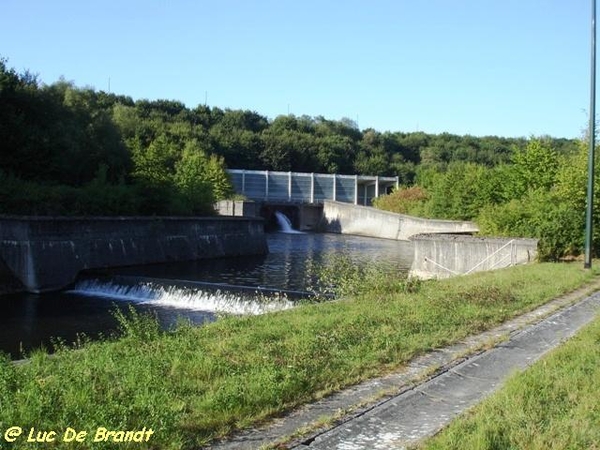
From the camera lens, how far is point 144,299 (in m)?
20.6

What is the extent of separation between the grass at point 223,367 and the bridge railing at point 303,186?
235 feet

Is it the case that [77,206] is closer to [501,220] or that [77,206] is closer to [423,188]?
[501,220]

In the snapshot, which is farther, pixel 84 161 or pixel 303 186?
pixel 303 186

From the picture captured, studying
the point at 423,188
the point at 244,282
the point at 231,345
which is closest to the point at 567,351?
the point at 231,345

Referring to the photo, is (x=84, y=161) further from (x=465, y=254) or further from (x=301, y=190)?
(x=301, y=190)

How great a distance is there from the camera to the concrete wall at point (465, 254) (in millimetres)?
21906

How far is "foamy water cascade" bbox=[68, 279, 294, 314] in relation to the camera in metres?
17.9

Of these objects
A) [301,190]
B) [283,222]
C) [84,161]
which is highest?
[84,161]

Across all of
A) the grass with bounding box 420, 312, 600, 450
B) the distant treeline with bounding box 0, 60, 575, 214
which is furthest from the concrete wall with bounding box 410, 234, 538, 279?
the grass with bounding box 420, 312, 600, 450

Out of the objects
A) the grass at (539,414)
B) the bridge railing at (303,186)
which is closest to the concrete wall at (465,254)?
the grass at (539,414)

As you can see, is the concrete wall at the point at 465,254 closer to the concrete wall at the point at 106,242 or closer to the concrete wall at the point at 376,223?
the concrete wall at the point at 106,242

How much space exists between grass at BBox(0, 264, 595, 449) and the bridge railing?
235 ft

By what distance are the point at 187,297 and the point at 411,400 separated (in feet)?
46.8

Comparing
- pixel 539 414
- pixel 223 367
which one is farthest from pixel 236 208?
pixel 539 414
